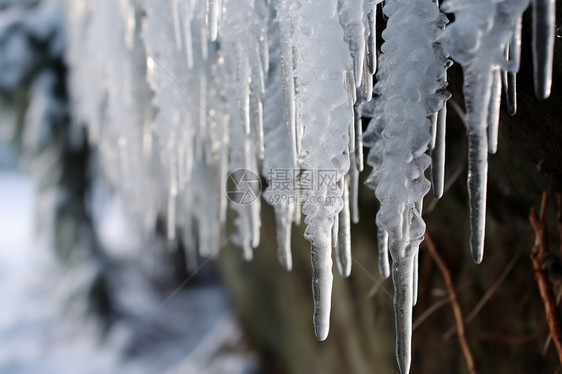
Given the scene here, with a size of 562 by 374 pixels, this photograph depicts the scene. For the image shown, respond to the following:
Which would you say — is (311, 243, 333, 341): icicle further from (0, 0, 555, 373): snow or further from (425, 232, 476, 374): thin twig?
(425, 232, 476, 374): thin twig

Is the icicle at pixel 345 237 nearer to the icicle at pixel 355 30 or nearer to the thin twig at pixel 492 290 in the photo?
Result: the icicle at pixel 355 30

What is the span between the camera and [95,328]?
9.94 ft

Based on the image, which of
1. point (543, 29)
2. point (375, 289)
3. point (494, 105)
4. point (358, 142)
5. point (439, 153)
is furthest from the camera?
point (375, 289)

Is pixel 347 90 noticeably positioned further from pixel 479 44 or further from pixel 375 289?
pixel 375 289

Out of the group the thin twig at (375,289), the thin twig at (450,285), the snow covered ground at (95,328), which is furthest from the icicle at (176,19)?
the snow covered ground at (95,328)

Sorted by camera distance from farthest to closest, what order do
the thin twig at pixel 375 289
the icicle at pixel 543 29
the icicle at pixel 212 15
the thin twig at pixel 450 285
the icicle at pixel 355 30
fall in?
the thin twig at pixel 375 289, the thin twig at pixel 450 285, the icicle at pixel 212 15, the icicle at pixel 355 30, the icicle at pixel 543 29

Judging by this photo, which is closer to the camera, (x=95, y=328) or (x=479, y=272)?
(x=479, y=272)

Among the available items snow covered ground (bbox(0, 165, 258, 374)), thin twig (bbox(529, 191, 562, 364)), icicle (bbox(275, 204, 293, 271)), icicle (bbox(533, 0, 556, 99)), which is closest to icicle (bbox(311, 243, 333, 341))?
icicle (bbox(275, 204, 293, 271))

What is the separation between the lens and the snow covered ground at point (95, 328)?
330cm

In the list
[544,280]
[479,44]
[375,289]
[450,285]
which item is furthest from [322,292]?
[375,289]

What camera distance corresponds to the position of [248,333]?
3316 millimetres

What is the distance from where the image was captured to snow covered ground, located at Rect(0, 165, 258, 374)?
3.30 m

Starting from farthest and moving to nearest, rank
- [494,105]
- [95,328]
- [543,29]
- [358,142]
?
1. [95,328]
2. [358,142]
3. [494,105]
4. [543,29]

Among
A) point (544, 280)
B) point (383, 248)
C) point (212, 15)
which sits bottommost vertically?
point (544, 280)
